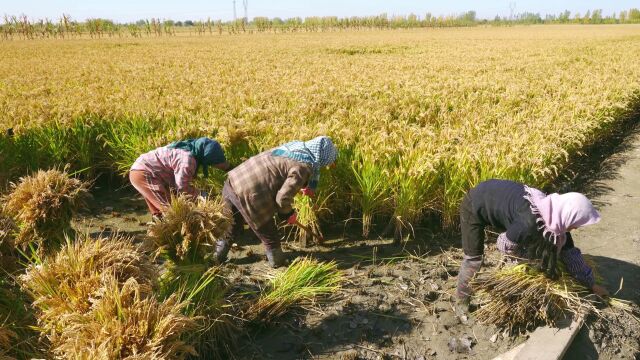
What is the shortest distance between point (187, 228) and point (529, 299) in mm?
2417

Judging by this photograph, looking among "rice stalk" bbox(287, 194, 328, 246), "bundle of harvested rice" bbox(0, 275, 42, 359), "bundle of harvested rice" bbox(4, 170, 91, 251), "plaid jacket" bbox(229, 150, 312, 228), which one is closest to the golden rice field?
"rice stalk" bbox(287, 194, 328, 246)

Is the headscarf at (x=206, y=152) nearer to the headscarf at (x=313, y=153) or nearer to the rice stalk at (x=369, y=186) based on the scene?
the headscarf at (x=313, y=153)

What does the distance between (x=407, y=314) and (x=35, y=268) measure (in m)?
2.54

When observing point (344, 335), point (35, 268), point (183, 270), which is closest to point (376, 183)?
point (344, 335)

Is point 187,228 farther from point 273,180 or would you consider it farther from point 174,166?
point 174,166

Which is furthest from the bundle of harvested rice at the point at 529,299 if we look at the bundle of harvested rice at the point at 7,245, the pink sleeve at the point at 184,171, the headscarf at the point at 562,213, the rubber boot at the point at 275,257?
the bundle of harvested rice at the point at 7,245

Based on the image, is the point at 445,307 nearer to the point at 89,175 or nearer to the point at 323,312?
the point at 323,312

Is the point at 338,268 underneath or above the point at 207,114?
underneath

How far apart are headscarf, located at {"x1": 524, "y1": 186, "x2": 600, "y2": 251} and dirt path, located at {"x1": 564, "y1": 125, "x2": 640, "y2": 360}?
801 mm

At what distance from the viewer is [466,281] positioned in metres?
3.39

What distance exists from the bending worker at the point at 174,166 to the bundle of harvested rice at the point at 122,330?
216 cm

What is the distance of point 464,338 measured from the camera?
3.12 meters

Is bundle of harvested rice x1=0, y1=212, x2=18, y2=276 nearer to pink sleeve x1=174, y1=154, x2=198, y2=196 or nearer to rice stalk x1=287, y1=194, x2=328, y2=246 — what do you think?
pink sleeve x1=174, y1=154, x2=198, y2=196

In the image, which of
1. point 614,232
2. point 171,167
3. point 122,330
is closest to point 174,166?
point 171,167
